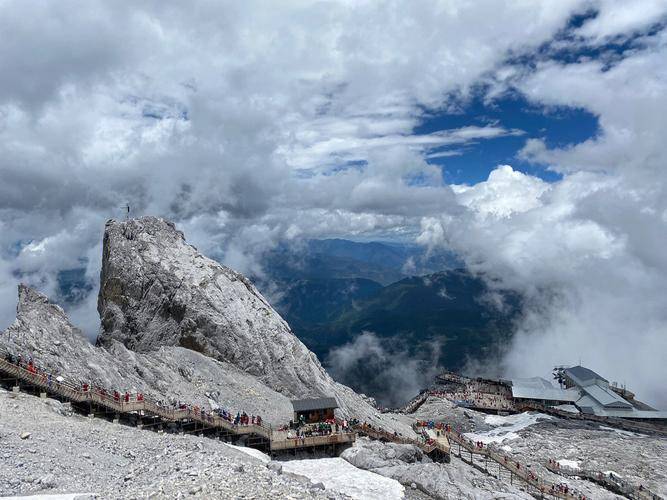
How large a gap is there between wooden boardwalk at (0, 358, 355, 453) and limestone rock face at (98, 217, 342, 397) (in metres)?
20.5

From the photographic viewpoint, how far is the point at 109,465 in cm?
3459

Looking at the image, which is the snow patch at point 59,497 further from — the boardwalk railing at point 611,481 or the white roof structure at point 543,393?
the white roof structure at point 543,393

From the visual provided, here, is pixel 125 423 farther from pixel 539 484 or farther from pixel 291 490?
pixel 539 484

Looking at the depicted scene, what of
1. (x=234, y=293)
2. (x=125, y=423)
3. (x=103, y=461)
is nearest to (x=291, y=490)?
(x=103, y=461)

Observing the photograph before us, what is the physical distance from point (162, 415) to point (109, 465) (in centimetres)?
1601

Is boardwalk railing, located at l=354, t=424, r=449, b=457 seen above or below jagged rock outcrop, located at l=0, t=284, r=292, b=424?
below

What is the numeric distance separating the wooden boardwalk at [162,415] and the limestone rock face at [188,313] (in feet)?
67.4

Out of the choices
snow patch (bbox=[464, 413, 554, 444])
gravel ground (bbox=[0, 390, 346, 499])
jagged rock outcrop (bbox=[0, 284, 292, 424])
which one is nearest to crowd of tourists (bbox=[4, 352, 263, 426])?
jagged rock outcrop (bbox=[0, 284, 292, 424])

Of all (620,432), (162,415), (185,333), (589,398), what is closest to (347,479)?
(162,415)

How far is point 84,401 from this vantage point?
46.8 metres

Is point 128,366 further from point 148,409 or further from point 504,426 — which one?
point 504,426

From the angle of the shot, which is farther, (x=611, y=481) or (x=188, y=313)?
(x=188, y=313)

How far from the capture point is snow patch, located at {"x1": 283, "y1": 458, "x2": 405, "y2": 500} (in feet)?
139

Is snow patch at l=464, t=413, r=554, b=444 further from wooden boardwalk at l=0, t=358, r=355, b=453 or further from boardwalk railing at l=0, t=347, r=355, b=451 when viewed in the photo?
wooden boardwalk at l=0, t=358, r=355, b=453
